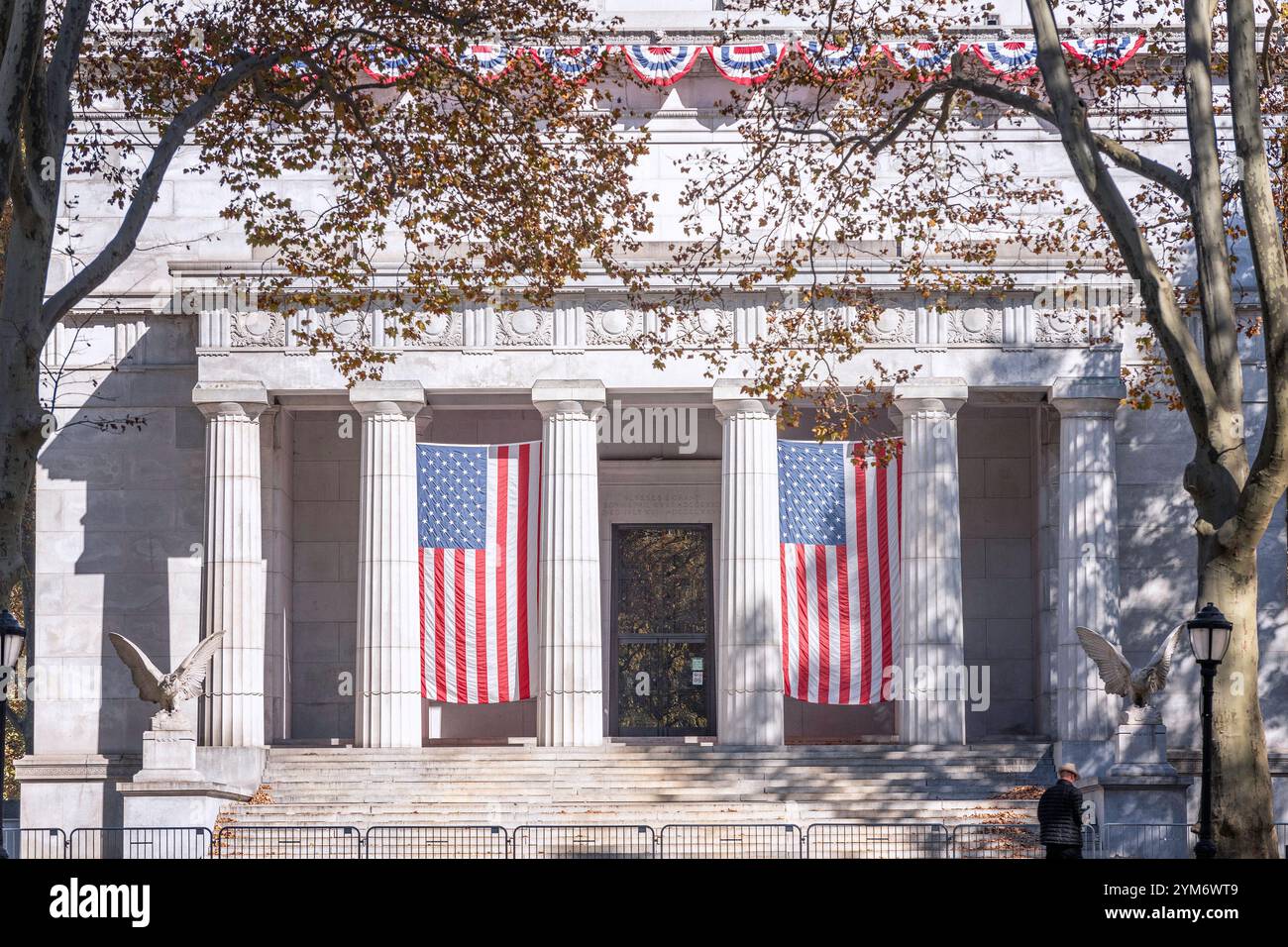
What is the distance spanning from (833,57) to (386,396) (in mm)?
12420

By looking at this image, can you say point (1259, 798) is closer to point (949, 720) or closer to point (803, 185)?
point (949, 720)

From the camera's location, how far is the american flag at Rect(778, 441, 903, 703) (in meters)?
40.8

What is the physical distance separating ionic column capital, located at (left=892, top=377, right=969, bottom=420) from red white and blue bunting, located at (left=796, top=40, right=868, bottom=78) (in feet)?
22.6

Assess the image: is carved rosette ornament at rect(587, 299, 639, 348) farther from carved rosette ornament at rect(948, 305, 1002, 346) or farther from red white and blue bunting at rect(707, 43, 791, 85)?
carved rosette ornament at rect(948, 305, 1002, 346)

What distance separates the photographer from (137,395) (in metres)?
43.9

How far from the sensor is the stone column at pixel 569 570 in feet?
133

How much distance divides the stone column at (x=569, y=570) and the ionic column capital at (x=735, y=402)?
251 centimetres

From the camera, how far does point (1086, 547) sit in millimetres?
41062

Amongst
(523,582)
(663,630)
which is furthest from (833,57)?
(663,630)

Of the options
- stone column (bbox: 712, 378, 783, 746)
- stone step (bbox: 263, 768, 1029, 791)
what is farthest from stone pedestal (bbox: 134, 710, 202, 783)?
stone column (bbox: 712, 378, 783, 746)

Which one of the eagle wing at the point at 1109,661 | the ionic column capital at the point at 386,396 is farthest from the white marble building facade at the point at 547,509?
the eagle wing at the point at 1109,661

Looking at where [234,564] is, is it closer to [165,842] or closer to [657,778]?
[165,842]

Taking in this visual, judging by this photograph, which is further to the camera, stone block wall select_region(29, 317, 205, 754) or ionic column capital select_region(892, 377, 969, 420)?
stone block wall select_region(29, 317, 205, 754)
